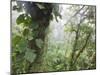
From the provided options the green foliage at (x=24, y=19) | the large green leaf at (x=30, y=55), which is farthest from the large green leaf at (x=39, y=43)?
the green foliage at (x=24, y=19)

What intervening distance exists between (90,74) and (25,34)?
36.4 inches

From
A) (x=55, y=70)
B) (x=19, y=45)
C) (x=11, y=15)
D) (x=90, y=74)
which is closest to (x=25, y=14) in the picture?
(x=11, y=15)

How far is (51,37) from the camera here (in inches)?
90.4

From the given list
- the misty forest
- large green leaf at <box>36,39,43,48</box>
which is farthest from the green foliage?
large green leaf at <box>36,39,43,48</box>

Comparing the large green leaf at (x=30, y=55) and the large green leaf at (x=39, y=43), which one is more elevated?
the large green leaf at (x=39, y=43)

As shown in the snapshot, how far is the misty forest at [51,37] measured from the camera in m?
2.18

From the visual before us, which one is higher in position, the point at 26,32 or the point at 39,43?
the point at 26,32

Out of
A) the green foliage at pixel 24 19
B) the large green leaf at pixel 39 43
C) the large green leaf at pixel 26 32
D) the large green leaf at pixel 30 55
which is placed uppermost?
the green foliage at pixel 24 19

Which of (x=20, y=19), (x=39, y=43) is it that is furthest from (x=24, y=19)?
(x=39, y=43)

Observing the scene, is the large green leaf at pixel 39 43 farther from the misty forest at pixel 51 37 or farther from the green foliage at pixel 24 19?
the green foliage at pixel 24 19

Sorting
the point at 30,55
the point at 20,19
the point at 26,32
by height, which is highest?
the point at 20,19

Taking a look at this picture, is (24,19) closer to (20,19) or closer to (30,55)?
(20,19)

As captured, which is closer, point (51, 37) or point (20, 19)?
point (20, 19)

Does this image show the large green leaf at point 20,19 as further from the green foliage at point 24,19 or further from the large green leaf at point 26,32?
the large green leaf at point 26,32
